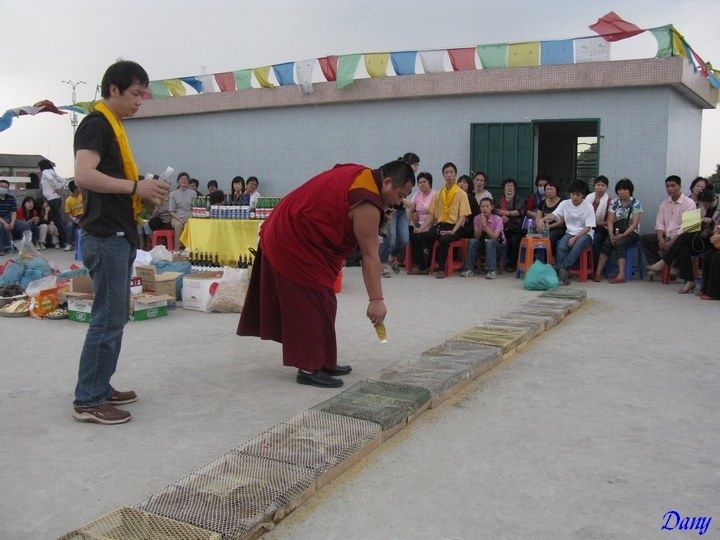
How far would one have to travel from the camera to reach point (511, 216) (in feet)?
32.7

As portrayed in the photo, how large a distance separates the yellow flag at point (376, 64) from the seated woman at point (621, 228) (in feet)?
14.3

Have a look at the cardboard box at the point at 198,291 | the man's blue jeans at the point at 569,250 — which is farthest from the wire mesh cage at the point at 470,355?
the man's blue jeans at the point at 569,250

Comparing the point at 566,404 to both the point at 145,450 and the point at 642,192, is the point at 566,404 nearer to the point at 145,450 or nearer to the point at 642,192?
the point at 145,450

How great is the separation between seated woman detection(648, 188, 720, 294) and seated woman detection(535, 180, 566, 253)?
137 centimetres

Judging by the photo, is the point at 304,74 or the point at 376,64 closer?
the point at 376,64

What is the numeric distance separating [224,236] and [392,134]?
13.5 feet

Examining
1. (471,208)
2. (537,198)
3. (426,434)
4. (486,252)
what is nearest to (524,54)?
(537,198)

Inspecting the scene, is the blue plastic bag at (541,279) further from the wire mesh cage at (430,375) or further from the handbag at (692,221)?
the wire mesh cage at (430,375)

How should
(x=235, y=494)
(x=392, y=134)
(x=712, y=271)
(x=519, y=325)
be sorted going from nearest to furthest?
1. (x=235, y=494)
2. (x=519, y=325)
3. (x=712, y=271)
4. (x=392, y=134)

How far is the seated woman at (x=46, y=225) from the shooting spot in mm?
14117

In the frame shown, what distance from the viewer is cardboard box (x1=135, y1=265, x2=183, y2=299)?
7059 mm

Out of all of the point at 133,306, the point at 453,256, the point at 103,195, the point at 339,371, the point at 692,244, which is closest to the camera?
the point at 103,195

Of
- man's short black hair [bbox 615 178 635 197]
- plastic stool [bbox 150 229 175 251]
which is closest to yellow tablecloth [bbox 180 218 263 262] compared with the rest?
plastic stool [bbox 150 229 175 251]

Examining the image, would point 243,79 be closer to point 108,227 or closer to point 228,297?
point 228,297
